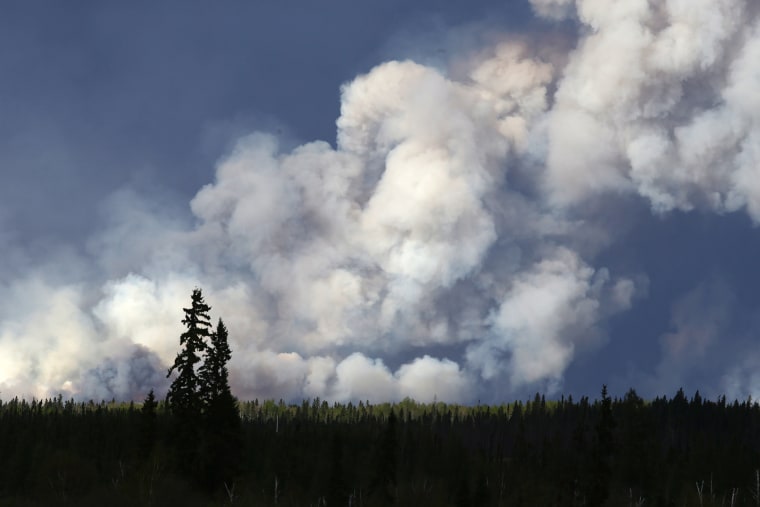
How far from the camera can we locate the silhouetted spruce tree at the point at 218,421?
74188mm

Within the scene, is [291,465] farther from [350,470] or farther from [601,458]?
[601,458]

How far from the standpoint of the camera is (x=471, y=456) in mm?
191500

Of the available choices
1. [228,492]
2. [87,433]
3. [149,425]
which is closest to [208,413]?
[228,492]

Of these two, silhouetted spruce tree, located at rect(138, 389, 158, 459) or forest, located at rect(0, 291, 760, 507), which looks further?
silhouetted spruce tree, located at rect(138, 389, 158, 459)

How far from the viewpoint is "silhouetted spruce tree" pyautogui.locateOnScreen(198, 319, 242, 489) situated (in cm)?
7419

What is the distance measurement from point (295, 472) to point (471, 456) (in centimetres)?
6242

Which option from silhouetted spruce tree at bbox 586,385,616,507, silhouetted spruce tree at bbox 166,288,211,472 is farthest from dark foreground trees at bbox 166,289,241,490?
silhouetted spruce tree at bbox 586,385,616,507

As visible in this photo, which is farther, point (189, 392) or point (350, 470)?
point (350, 470)

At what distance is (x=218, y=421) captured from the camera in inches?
2926

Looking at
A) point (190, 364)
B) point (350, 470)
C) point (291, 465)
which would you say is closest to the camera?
point (190, 364)

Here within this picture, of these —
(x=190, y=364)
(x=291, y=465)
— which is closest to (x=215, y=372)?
(x=190, y=364)

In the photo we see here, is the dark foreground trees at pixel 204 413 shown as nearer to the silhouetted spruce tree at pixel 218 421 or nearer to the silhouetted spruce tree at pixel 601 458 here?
the silhouetted spruce tree at pixel 218 421

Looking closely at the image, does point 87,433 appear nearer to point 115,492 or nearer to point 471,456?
point 471,456

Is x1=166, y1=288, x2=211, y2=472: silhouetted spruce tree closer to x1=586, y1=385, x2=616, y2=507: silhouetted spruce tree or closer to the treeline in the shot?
the treeline
